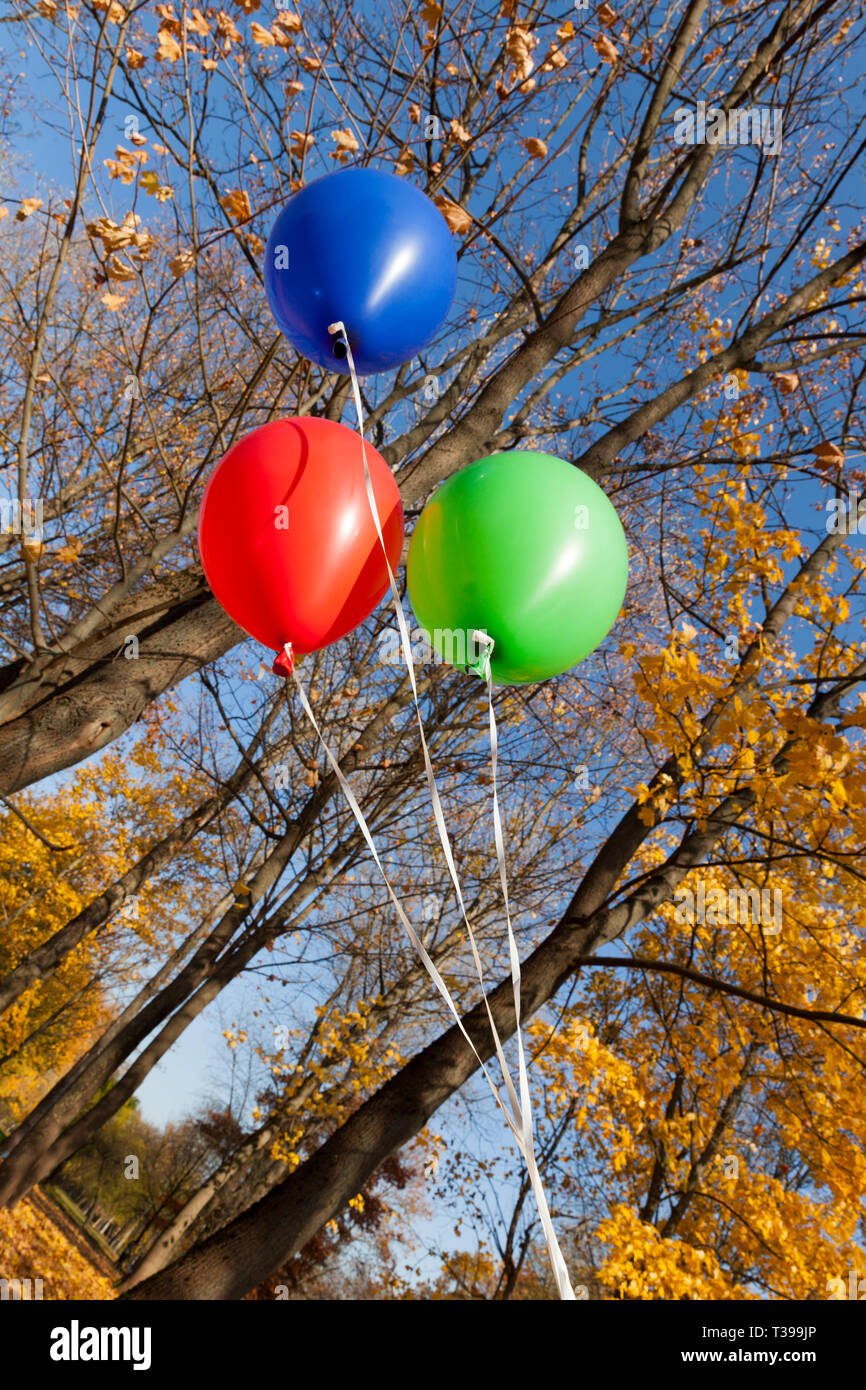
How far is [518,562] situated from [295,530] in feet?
1.77

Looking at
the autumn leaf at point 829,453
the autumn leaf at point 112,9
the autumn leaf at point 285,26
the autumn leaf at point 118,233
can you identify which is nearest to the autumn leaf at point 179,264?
the autumn leaf at point 118,233

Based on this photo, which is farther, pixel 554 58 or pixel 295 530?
pixel 554 58

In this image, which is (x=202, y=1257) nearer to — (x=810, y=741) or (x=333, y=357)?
(x=810, y=741)

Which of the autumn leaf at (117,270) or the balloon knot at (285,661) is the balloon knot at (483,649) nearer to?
the balloon knot at (285,661)

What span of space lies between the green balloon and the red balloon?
176mm

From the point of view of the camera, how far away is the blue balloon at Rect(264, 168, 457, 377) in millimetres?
2088

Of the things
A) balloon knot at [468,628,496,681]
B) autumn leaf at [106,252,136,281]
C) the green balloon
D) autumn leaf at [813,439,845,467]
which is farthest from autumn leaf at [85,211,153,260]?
autumn leaf at [813,439,845,467]

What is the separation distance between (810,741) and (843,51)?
408 cm

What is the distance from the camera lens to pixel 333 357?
2270 mm

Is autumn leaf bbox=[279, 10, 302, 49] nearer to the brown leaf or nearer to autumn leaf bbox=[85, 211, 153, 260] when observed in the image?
the brown leaf

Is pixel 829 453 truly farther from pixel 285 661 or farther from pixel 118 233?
pixel 118 233

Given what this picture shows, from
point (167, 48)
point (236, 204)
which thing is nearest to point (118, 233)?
point (236, 204)

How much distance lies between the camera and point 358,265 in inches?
81.7

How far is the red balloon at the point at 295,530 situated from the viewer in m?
1.87
